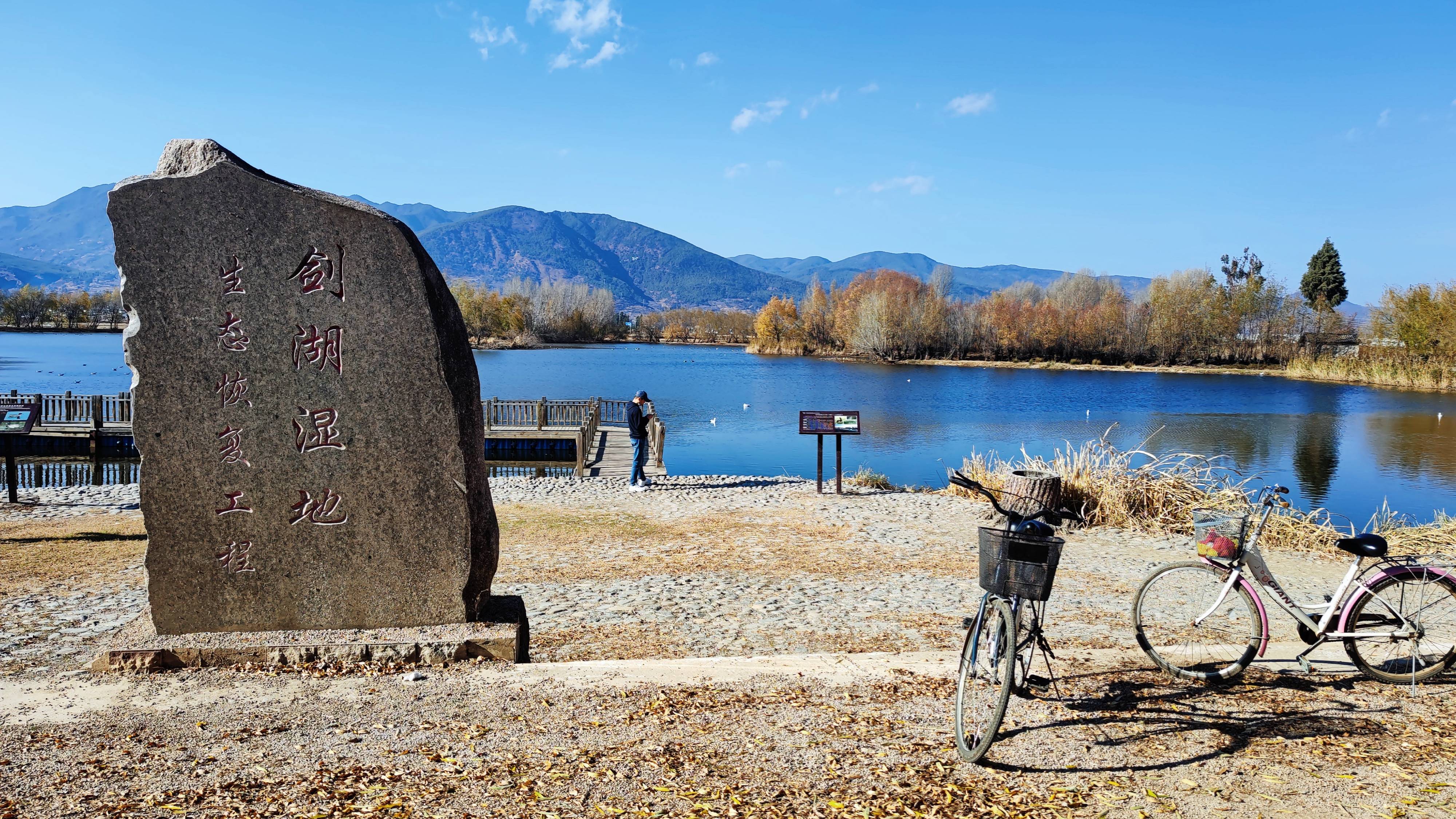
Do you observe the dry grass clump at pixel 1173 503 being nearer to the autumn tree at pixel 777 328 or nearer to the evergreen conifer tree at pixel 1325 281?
the evergreen conifer tree at pixel 1325 281

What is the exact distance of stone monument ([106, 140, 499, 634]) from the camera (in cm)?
478

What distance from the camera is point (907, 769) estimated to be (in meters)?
3.55

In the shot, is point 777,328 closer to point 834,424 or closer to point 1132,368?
point 1132,368

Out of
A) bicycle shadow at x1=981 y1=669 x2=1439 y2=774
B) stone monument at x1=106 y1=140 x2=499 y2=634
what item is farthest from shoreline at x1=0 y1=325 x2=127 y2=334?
bicycle shadow at x1=981 y1=669 x2=1439 y2=774

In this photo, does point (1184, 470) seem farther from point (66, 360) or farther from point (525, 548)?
point (66, 360)

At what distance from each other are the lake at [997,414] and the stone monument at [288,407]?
52.9 feet

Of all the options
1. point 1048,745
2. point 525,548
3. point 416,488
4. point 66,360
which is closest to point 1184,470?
point 525,548

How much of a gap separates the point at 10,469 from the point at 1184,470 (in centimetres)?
1760

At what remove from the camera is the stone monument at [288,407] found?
15.7 ft

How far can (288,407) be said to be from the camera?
4.89 metres

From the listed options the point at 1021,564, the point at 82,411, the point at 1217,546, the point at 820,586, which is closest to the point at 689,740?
the point at 1021,564

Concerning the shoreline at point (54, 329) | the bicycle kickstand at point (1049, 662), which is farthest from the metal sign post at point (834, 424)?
the shoreline at point (54, 329)

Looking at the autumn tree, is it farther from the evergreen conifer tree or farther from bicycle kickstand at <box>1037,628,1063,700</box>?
bicycle kickstand at <box>1037,628,1063,700</box>

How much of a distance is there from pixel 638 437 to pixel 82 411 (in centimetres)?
1785
